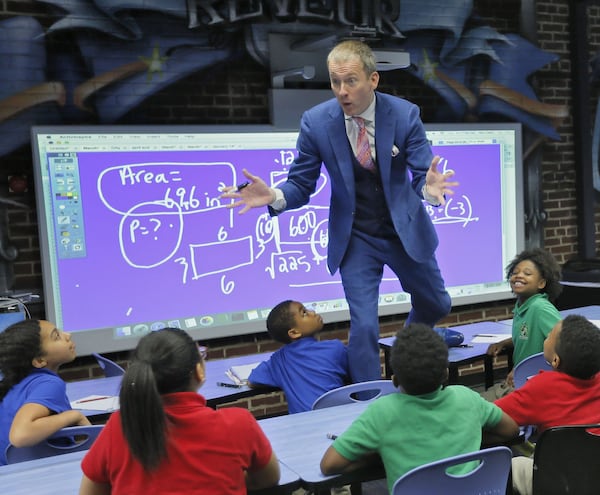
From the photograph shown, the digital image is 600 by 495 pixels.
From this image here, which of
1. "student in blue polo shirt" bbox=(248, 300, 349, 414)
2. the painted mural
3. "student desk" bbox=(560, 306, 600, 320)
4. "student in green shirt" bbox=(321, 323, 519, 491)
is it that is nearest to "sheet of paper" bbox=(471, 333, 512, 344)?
"student desk" bbox=(560, 306, 600, 320)

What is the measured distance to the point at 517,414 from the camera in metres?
2.02

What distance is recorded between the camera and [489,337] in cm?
362

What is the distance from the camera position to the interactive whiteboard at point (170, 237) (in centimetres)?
399

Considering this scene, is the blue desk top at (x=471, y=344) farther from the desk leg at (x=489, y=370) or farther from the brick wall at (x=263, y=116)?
the brick wall at (x=263, y=116)

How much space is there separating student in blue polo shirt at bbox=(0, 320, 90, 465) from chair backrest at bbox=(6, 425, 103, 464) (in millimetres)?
32

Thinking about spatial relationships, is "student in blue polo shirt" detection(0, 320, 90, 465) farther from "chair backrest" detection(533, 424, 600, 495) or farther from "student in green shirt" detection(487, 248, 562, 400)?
"student in green shirt" detection(487, 248, 562, 400)

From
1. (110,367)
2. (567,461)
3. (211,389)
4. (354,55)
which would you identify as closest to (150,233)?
(110,367)

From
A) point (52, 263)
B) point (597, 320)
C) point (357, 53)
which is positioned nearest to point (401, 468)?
point (357, 53)

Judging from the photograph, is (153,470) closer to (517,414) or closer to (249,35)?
(517,414)

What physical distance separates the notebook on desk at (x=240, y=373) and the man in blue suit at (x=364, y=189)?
469 mm

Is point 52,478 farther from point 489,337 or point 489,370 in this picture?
point 489,370

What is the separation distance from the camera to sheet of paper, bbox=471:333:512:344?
351 cm

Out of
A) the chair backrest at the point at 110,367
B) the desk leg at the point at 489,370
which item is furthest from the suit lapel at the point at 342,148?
the chair backrest at the point at 110,367

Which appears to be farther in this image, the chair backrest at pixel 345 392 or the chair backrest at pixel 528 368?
the chair backrest at pixel 528 368
